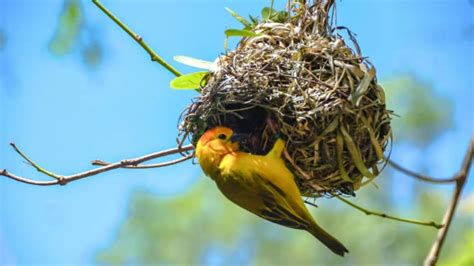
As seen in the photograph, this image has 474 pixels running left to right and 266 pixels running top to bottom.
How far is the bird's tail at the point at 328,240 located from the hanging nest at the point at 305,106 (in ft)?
0.64

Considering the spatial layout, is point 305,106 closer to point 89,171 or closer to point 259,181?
point 259,181

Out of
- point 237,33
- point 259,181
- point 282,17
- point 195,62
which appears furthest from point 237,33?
point 259,181

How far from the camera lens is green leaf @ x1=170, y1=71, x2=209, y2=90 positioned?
2.81 meters

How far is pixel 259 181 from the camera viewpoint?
96.7 inches

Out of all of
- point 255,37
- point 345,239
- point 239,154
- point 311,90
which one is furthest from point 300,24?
point 345,239

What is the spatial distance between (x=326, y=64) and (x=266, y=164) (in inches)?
18.2

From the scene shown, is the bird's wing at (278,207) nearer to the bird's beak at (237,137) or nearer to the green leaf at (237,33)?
the bird's beak at (237,137)

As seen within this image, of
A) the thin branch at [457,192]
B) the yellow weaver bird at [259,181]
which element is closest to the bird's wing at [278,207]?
the yellow weaver bird at [259,181]

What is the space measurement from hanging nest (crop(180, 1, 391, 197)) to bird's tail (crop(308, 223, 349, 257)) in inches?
7.7

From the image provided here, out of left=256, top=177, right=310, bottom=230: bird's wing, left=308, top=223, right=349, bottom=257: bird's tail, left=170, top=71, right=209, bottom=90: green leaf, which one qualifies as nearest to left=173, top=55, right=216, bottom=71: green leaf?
left=170, top=71, right=209, bottom=90: green leaf

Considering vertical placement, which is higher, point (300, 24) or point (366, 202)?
point (300, 24)

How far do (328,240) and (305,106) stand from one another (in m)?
0.47

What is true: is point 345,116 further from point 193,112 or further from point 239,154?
point 193,112

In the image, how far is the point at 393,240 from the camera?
754 cm
